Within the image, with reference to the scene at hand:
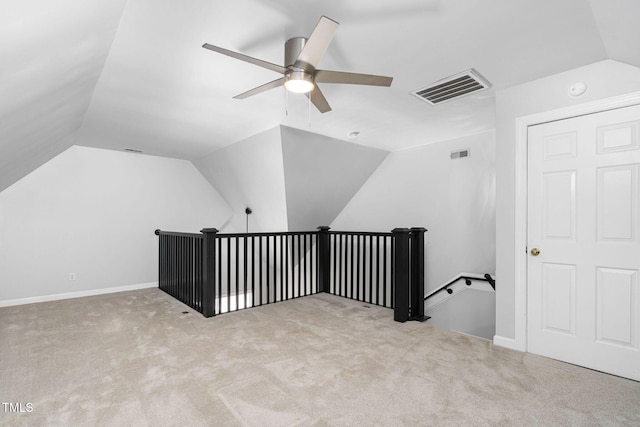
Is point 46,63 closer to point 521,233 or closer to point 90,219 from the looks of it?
point 90,219

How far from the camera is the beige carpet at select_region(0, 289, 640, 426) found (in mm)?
1862

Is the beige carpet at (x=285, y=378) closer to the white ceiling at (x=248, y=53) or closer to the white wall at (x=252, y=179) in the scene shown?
the white ceiling at (x=248, y=53)

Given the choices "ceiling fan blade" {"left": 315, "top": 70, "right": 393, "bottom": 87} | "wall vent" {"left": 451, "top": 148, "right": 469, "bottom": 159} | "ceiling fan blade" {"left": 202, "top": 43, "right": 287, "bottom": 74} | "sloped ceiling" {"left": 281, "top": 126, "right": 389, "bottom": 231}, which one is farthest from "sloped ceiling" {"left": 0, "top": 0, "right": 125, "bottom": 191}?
"wall vent" {"left": 451, "top": 148, "right": 469, "bottom": 159}

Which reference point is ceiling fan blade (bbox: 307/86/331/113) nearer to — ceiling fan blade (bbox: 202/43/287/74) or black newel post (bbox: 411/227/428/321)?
ceiling fan blade (bbox: 202/43/287/74)

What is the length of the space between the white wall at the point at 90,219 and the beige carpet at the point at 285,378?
138 centimetres

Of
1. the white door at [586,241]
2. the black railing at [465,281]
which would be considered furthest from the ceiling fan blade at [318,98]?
the black railing at [465,281]

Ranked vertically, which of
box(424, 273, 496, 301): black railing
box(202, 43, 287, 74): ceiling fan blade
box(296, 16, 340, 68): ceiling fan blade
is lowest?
box(424, 273, 496, 301): black railing

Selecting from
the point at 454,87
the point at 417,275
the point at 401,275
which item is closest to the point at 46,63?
the point at 454,87

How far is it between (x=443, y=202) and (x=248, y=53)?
3.57m

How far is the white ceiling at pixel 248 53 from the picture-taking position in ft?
5.84

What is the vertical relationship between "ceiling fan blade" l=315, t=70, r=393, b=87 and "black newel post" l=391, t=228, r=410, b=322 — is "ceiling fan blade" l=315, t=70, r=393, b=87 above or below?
above

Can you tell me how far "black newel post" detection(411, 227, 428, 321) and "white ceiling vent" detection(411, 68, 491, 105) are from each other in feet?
4.84

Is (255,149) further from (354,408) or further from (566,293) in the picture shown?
A: (566,293)

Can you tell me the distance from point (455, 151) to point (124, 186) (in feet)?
17.9
